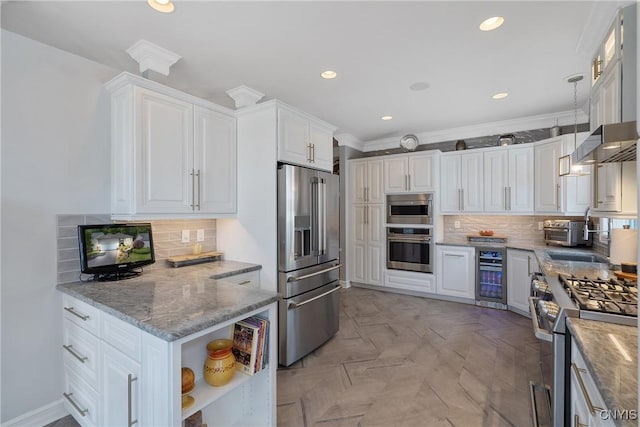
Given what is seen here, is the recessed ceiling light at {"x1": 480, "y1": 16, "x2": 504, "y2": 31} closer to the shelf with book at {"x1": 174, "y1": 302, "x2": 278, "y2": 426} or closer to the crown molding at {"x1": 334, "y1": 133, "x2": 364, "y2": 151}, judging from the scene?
the shelf with book at {"x1": 174, "y1": 302, "x2": 278, "y2": 426}

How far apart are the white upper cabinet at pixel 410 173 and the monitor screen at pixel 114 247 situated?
3651mm

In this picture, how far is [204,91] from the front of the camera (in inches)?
120

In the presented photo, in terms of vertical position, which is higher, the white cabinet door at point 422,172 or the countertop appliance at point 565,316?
the white cabinet door at point 422,172

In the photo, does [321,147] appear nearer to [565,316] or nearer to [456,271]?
[565,316]

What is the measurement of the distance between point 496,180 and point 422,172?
103cm

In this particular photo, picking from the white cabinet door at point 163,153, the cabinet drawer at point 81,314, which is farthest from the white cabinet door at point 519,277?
the cabinet drawer at point 81,314

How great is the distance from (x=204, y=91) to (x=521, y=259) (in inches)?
173

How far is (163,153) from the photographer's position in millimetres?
2287

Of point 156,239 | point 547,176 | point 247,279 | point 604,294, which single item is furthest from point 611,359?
point 547,176

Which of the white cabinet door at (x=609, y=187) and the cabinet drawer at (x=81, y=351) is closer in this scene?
the cabinet drawer at (x=81, y=351)

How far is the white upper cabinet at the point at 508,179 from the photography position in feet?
12.9

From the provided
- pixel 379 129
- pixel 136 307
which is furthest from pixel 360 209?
pixel 136 307

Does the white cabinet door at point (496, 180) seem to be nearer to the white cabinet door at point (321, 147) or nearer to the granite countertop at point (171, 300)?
the white cabinet door at point (321, 147)

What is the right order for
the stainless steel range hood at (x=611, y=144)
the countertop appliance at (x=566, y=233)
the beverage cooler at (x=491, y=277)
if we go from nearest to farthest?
1. the stainless steel range hood at (x=611, y=144)
2. the countertop appliance at (x=566, y=233)
3. the beverage cooler at (x=491, y=277)
